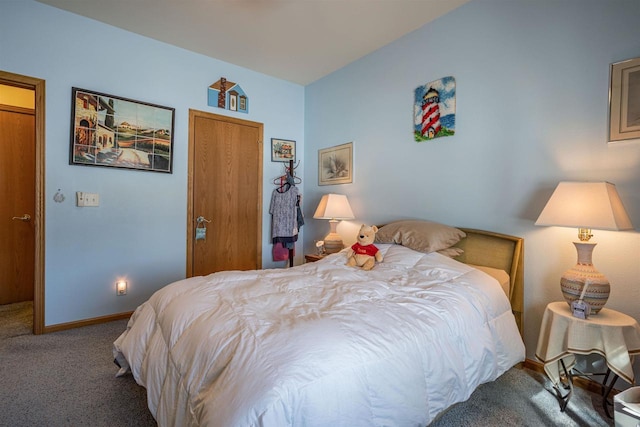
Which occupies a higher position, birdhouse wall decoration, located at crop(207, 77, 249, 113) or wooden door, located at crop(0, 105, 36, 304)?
birdhouse wall decoration, located at crop(207, 77, 249, 113)

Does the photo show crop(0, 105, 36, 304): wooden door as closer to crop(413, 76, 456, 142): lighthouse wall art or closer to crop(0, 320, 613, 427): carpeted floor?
crop(0, 320, 613, 427): carpeted floor

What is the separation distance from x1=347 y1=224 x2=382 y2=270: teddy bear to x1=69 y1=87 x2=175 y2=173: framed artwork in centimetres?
208

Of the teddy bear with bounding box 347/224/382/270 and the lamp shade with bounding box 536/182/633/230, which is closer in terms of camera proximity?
the lamp shade with bounding box 536/182/633/230

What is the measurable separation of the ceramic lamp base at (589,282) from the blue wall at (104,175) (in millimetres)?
3189

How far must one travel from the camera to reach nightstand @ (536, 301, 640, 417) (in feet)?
4.68

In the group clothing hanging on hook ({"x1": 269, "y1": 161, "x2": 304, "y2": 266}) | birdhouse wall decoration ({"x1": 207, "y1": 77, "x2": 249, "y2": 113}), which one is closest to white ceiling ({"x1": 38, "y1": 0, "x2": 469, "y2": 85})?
birdhouse wall decoration ({"x1": 207, "y1": 77, "x2": 249, "y2": 113})

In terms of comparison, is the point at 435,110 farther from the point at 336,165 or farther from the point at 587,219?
the point at 587,219

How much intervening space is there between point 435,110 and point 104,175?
300cm

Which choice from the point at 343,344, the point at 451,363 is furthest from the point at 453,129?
the point at 343,344

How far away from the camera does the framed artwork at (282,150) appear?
3.77m

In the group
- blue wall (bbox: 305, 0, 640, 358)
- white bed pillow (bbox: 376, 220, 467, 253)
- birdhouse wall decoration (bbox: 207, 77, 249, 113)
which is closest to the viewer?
blue wall (bbox: 305, 0, 640, 358)

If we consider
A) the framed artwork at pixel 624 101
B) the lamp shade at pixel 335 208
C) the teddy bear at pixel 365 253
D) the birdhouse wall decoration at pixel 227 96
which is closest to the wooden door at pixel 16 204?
the birdhouse wall decoration at pixel 227 96

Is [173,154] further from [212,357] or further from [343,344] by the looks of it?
[343,344]

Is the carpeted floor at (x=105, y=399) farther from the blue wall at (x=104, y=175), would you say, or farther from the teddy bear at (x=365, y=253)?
the teddy bear at (x=365, y=253)
